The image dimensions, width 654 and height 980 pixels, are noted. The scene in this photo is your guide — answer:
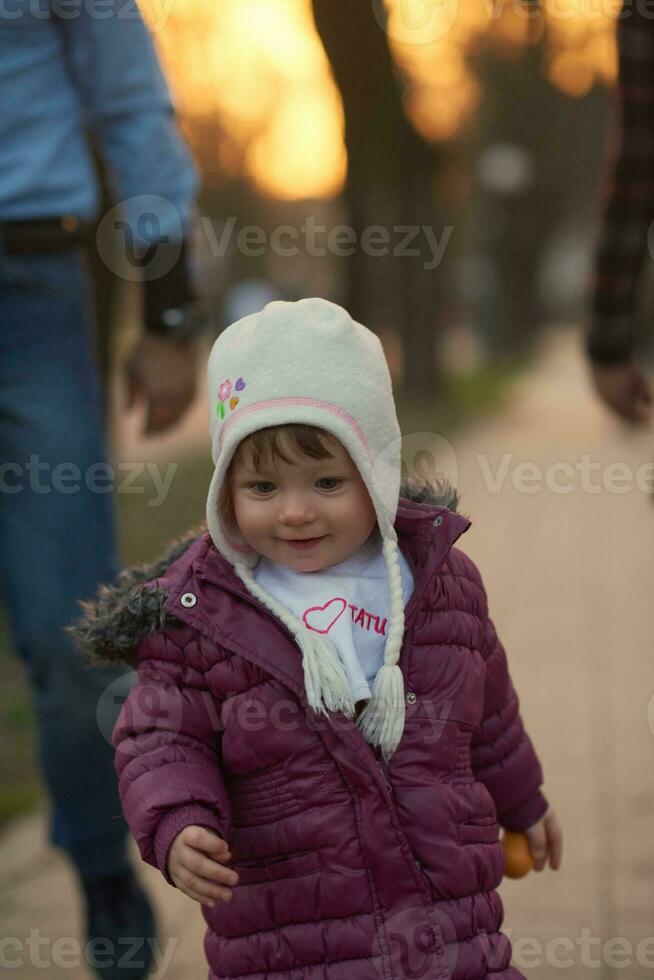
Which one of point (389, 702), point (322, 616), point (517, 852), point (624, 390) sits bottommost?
point (517, 852)

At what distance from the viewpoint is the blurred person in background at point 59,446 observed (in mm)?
2662

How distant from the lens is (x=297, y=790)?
6.42ft

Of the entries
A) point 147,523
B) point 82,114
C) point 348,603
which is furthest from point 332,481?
point 147,523

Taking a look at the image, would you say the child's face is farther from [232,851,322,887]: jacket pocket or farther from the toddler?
[232,851,322,887]: jacket pocket

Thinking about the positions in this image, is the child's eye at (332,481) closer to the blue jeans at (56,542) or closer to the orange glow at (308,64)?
the blue jeans at (56,542)

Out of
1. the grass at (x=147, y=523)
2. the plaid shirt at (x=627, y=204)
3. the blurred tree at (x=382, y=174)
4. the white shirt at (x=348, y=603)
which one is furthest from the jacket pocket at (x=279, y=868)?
the blurred tree at (x=382, y=174)

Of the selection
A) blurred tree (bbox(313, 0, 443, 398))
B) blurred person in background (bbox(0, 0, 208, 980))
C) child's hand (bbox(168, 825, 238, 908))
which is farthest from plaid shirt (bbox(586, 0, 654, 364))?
blurred tree (bbox(313, 0, 443, 398))

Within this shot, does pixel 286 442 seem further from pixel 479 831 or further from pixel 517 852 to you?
pixel 517 852

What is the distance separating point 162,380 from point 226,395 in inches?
37.2

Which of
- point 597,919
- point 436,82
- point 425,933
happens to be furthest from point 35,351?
point 436,82

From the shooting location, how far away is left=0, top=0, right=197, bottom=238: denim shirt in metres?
2.67

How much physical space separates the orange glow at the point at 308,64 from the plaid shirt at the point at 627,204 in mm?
3025

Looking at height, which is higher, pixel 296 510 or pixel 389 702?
pixel 296 510

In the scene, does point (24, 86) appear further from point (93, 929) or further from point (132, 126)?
point (93, 929)
